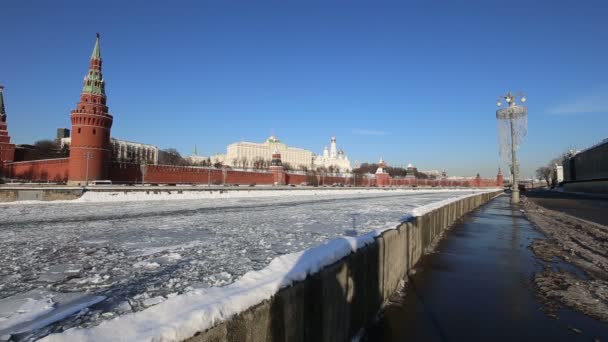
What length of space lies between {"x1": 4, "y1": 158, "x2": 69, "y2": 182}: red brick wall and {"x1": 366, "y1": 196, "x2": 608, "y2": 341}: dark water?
193ft

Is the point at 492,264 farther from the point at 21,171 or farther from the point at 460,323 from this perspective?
the point at 21,171

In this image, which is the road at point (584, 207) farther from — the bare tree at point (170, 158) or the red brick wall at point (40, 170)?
the bare tree at point (170, 158)

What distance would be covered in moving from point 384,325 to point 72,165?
180 feet

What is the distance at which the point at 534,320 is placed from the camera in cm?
554

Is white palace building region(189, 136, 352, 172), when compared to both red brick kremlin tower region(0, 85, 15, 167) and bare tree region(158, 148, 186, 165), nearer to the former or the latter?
bare tree region(158, 148, 186, 165)

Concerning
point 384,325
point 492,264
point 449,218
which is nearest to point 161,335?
point 384,325

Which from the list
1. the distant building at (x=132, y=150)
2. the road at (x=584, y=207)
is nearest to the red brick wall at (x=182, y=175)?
the distant building at (x=132, y=150)

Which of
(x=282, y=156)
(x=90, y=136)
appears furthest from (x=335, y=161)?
(x=90, y=136)

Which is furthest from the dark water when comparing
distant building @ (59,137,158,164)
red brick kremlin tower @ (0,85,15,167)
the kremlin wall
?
distant building @ (59,137,158,164)

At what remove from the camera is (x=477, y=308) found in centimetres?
605

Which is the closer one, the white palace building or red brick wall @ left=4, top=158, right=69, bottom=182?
red brick wall @ left=4, top=158, right=69, bottom=182

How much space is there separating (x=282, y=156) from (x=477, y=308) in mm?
176035

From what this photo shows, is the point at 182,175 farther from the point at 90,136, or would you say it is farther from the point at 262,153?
the point at 262,153

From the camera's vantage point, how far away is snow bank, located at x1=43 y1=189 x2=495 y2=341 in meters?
2.32
